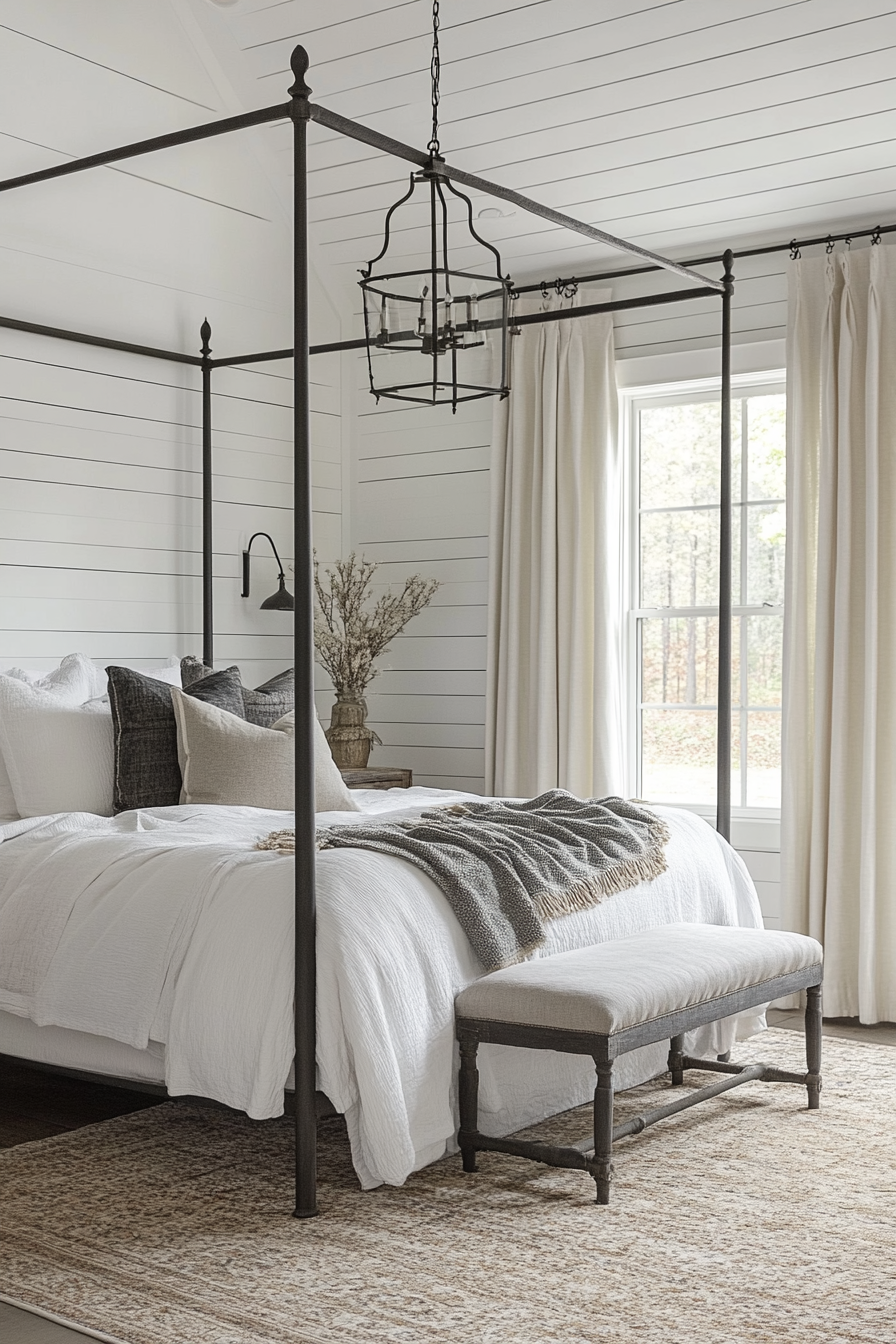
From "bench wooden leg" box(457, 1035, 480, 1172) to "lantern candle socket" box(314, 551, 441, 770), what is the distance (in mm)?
2378

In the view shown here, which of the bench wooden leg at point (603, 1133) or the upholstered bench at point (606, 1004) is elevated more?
the upholstered bench at point (606, 1004)

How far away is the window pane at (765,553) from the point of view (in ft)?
16.5

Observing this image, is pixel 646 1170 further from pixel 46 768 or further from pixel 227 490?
pixel 227 490

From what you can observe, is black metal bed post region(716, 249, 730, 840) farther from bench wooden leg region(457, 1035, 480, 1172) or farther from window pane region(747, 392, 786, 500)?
bench wooden leg region(457, 1035, 480, 1172)

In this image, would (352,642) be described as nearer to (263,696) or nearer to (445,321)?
(263,696)

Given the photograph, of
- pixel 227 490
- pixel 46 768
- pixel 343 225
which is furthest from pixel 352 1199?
pixel 343 225

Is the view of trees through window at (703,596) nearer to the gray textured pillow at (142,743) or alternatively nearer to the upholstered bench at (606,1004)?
the upholstered bench at (606,1004)

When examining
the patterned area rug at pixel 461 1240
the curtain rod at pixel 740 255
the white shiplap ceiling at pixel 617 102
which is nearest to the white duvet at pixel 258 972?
the patterned area rug at pixel 461 1240

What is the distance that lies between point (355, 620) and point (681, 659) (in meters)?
1.24

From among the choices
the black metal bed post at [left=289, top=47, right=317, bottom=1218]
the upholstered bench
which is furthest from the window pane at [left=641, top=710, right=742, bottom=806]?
the black metal bed post at [left=289, top=47, right=317, bottom=1218]

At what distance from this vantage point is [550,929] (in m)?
3.20

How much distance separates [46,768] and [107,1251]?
1.62m

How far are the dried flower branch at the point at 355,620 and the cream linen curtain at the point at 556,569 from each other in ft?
1.31

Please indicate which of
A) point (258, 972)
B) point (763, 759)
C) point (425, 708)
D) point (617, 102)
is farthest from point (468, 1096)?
point (617, 102)
